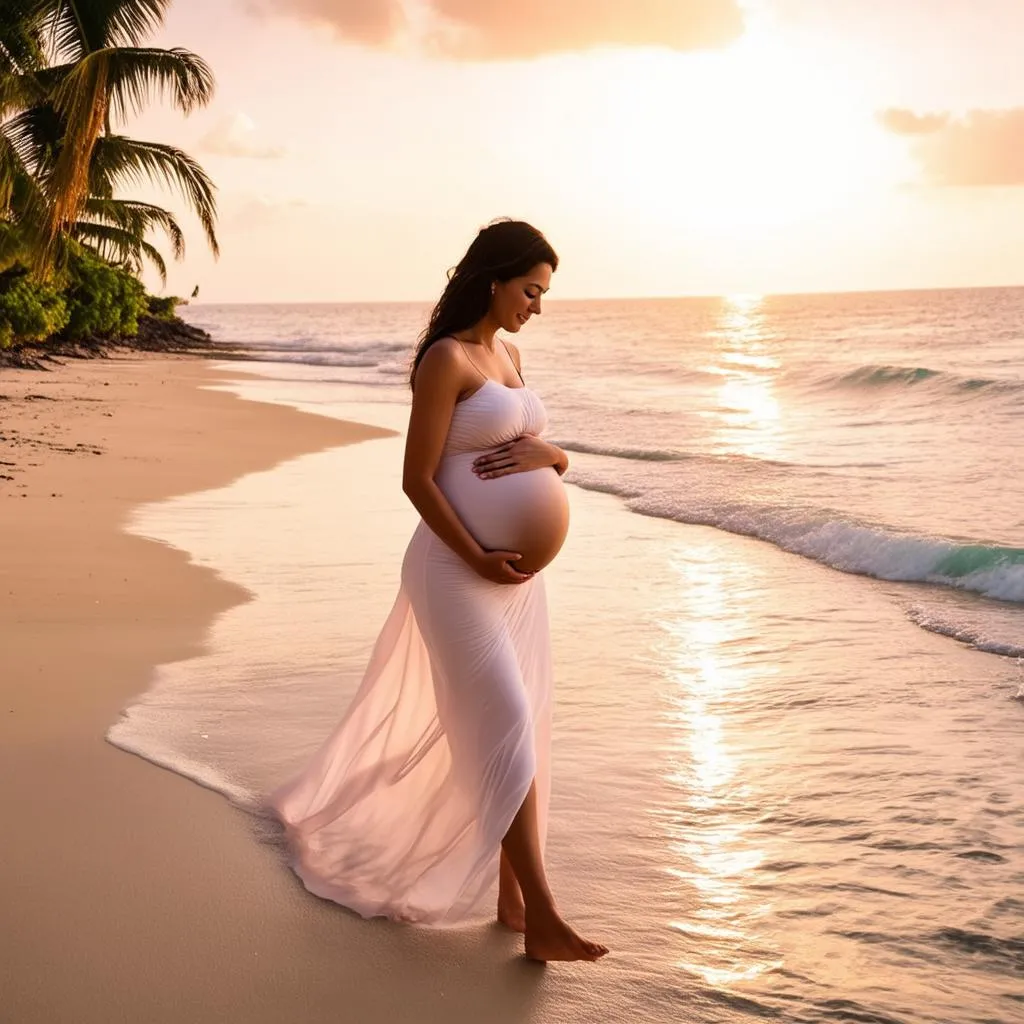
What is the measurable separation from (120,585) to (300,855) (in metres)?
4.50

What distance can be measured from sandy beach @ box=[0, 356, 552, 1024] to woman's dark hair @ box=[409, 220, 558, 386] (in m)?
1.66

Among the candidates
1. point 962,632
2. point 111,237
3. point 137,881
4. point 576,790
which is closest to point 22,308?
point 111,237

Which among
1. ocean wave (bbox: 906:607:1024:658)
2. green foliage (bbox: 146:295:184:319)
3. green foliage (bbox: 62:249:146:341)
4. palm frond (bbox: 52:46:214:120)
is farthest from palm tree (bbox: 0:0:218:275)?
green foliage (bbox: 146:295:184:319)

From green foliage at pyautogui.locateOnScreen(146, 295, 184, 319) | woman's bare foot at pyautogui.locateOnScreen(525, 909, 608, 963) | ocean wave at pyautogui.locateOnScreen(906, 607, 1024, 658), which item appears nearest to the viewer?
woman's bare foot at pyautogui.locateOnScreen(525, 909, 608, 963)

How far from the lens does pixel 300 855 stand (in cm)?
423

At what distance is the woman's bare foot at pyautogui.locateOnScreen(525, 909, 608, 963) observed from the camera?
3566 mm

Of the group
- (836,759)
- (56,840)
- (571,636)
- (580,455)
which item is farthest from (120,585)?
(580,455)

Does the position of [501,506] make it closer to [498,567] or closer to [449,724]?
[498,567]

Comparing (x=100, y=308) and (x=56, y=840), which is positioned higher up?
(x=100, y=308)

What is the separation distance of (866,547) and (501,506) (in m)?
7.32

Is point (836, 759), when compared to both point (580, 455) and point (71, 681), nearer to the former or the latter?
point (71, 681)

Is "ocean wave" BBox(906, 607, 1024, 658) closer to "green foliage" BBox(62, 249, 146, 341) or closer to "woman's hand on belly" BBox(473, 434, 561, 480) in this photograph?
"woman's hand on belly" BBox(473, 434, 561, 480)

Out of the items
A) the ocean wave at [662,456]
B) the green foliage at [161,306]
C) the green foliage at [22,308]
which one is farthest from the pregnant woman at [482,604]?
the green foliage at [161,306]

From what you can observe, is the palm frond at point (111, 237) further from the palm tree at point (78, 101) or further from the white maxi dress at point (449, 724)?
the white maxi dress at point (449, 724)
